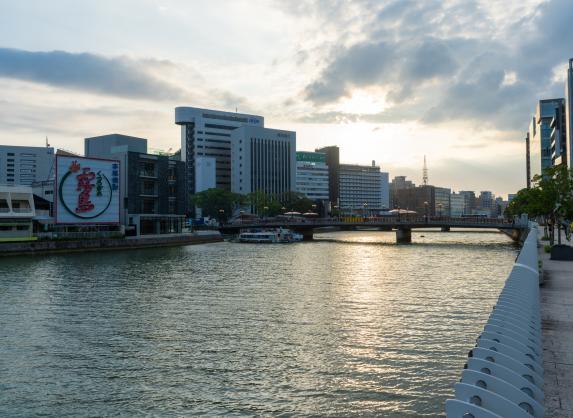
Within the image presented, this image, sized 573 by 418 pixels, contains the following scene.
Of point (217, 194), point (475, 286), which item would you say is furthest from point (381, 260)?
point (217, 194)

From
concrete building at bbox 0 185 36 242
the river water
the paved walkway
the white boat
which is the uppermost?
concrete building at bbox 0 185 36 242

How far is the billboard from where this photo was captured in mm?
90188

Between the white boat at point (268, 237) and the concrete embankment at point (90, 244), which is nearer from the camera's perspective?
the concrete embankment at point (90, 244)

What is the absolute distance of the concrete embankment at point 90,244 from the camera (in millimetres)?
78688

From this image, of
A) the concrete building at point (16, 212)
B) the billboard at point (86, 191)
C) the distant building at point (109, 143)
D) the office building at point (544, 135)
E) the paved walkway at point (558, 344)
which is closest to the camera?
the paved walkway at point (558, 344)

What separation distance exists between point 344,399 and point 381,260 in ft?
182

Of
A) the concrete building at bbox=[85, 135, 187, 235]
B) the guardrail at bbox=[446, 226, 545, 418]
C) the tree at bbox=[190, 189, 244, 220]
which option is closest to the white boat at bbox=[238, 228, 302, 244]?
the concrete building at bbox=[85, 135, 187, 235]

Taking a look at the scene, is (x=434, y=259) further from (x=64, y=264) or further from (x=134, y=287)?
(x=64, y=264)

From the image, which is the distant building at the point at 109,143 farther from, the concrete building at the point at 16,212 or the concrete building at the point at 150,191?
the concrete building at the point at 16,212

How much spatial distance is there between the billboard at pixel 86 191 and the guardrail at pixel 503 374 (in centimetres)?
8996

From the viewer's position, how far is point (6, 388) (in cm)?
1877

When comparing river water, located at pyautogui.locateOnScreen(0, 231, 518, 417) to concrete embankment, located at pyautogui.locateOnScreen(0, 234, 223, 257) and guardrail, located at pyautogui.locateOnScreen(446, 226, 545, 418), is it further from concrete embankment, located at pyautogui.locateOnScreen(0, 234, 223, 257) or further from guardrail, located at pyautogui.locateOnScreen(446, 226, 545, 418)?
concrete embankment, located at pyautogui.locateOnScreen(0, 234, 223, 257)

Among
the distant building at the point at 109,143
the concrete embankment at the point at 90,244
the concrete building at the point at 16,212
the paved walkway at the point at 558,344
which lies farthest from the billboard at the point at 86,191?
the paved walkway at the point at 558,344

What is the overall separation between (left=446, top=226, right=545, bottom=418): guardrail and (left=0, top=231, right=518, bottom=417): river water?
22.4ft
